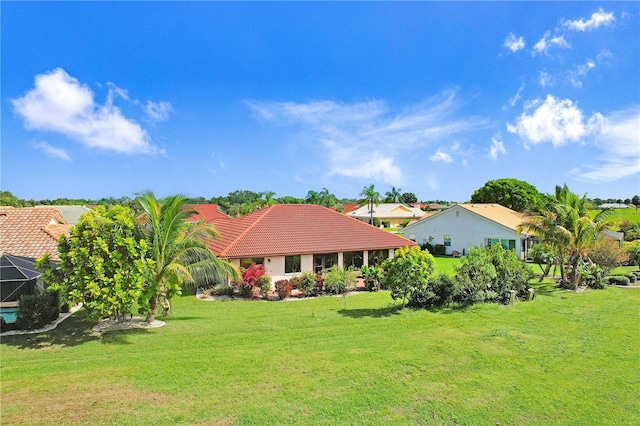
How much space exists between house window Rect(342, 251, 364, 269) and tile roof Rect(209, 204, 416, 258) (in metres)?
0.79

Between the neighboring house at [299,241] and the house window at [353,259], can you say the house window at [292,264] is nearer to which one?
the neighboring house at [299,241]

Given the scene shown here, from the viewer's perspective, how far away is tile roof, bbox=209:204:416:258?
23.7 meters

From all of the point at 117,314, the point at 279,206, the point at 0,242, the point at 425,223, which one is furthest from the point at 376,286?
the point at 425,223

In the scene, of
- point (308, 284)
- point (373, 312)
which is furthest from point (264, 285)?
point (373, 312)

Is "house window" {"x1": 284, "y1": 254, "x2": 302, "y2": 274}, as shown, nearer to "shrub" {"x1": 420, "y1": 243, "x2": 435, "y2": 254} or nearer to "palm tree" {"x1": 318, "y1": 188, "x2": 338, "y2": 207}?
"shrub" {"x1": 420, "y1": 243, "x2": 435, "y2": 254}

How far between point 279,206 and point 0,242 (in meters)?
16.6

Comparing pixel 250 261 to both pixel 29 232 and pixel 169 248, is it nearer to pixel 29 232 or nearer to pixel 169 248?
pixel 169 248

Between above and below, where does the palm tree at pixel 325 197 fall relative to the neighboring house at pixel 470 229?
above

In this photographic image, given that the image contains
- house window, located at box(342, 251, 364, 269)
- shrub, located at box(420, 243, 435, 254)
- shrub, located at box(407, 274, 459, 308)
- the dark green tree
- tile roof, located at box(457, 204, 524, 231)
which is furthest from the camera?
the dark green tree

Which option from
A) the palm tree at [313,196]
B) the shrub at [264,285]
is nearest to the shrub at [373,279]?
the shrub at [264,285]

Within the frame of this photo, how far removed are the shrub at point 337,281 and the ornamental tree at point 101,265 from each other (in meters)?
10.7

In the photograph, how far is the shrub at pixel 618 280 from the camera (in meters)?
23.8

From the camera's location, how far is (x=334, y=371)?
9641 millimetres

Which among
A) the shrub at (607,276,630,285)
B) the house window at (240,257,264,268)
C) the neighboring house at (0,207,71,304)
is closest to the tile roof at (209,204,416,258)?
the house window at (240,257,264,268)
